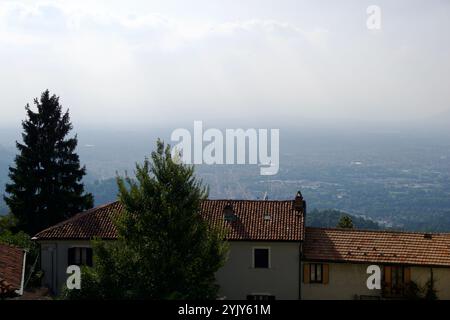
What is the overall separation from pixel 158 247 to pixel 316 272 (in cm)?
833

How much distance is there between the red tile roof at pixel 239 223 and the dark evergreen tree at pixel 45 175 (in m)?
6.47

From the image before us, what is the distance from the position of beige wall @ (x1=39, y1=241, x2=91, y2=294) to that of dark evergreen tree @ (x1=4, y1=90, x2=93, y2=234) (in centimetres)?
729

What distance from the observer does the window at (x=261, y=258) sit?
26031mm

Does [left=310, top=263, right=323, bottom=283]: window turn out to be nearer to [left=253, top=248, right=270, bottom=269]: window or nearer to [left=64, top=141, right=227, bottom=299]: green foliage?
[left=253, top=248, right=270, bottom=269]: window

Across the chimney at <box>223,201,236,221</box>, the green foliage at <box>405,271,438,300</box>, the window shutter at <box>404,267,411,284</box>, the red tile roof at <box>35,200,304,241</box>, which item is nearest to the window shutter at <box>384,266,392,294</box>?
the window shutter at <box>404,267,411,284</box>

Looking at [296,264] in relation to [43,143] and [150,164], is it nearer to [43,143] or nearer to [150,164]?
[150,164]

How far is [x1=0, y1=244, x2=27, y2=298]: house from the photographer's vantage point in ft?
56.2

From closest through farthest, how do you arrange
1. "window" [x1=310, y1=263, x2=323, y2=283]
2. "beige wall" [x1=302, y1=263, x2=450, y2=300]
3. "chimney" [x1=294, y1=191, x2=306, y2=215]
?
"beige wall" [x1=302, y1=263, x2=450, y2=300], "window" [x1=310, y1=263, x2=323, y2=283], "chimney" [x1=294, y1=191, x2=306, y2=215]

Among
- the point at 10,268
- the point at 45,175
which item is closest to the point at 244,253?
the point at 10,268

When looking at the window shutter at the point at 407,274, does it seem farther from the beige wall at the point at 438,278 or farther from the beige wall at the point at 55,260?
the beige wall at the point at 55,260

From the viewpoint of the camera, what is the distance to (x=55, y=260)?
86.6 ft

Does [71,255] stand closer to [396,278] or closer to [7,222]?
[7,222]

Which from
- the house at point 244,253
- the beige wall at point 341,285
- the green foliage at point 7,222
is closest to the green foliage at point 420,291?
the beige wall at point 341,285

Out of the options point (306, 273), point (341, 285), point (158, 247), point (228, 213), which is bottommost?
point (341, 285)
